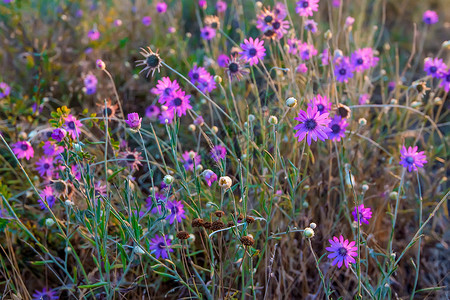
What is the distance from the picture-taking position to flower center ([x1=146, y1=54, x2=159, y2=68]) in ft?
4.99

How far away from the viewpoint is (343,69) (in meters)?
1.96

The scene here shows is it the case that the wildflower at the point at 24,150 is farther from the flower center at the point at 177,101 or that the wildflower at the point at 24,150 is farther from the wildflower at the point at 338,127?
the wildflower at the point at 338,127

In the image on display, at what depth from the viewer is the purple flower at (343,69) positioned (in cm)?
194

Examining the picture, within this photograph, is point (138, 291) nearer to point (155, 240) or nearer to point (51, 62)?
point (155, 240)

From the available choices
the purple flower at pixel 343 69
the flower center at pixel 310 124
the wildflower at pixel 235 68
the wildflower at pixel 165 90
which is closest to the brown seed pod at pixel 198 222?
the flower center at pixel 310 124

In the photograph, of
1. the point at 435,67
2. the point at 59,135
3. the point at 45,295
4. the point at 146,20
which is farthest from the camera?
the point at 146,20

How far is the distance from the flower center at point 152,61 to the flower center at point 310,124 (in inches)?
21.4

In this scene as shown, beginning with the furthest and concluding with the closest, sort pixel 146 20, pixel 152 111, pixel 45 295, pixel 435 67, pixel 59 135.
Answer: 1. pixel 146 20
2. pixel 152 111
3. pixel 435 67
4. pixel 45 295
5. pixel 59 135

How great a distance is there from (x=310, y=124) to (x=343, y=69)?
0.70 meters

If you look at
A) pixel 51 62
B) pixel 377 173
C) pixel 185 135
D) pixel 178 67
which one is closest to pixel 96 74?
pixel 51 62

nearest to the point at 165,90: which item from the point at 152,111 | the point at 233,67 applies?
the point at 233,67

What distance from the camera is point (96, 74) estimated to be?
8.93ft

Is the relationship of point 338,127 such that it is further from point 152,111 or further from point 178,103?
point 152,111

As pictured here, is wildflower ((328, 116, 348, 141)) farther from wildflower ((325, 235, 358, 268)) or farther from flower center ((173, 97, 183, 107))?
flower center ((173, 97, 183, 107))
